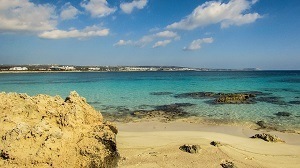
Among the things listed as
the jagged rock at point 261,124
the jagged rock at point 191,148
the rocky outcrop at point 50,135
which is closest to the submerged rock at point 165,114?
the jagged rock at point 261,124

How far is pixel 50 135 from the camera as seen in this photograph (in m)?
7.81

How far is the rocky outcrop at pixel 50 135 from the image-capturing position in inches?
288

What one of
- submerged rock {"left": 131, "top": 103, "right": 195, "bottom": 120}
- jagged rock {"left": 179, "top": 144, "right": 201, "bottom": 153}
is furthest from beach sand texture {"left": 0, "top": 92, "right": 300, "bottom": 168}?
submerged rock {"left": 131, "top": 103, "right": 195, "bottom": 120}

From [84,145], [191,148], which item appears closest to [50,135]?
[84,145]

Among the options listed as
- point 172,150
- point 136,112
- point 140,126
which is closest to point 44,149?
point 172,150

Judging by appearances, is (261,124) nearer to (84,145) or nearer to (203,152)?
(203,152)

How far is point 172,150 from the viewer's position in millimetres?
11164

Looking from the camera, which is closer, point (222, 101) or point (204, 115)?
point (204, 115)

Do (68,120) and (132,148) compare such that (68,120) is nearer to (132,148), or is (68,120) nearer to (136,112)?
(132,148)

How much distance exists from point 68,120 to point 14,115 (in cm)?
154

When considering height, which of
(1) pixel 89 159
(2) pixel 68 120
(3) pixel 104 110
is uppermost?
(2) pixel 68 120

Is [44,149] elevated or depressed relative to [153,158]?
elevated

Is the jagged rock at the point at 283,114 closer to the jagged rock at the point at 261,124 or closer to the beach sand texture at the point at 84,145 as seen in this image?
the jagged rock at the point at 261,124

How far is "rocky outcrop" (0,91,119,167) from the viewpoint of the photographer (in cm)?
732
